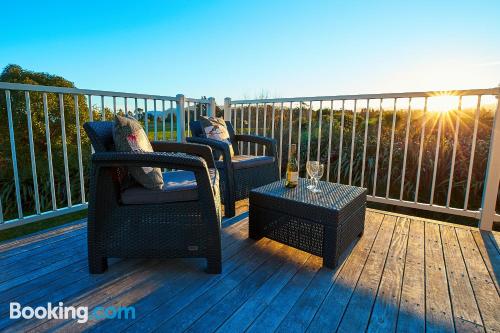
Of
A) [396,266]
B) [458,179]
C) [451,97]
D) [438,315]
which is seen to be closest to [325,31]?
[451,97]

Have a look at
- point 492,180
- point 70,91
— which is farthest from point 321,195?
point 70,91

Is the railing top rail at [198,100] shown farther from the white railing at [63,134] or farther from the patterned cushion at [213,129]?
the patterned cushion at [213,129]

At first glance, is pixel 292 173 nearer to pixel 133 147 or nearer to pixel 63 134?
pixel 133 147

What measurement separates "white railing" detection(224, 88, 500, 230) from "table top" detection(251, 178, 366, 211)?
2.92ft

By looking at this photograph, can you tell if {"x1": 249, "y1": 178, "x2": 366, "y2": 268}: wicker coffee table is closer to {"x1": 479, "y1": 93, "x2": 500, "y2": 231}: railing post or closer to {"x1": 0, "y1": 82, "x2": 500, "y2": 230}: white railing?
{"x1": 0, "y1": 82, "x2": 500, "y2": 230}: white railing

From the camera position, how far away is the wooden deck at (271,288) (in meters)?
1.07

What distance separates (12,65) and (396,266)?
6.89 metres

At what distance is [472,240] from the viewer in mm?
1963

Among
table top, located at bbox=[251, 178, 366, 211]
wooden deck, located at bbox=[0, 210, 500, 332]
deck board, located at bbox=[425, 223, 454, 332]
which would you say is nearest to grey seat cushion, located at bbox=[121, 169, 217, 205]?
wooden deck, located at bbox=[0, 210, 500, 332]

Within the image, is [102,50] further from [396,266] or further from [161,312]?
[396,266]

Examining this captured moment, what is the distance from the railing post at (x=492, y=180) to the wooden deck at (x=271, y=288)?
0.42 meters

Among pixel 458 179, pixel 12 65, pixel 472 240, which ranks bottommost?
pixel 472 240

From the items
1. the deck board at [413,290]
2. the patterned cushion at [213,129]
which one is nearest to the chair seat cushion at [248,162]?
the patterned cushion at [213,129]

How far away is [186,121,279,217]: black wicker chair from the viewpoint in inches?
87.0
